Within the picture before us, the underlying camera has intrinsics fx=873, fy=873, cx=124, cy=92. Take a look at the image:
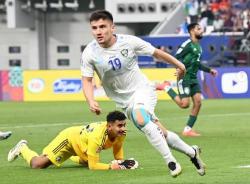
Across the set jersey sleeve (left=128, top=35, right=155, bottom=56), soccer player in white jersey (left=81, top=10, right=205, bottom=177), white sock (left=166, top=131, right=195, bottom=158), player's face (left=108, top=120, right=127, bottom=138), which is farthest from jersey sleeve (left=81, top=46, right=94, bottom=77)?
white sock (left=166, top=131, right=195, bottom=158)

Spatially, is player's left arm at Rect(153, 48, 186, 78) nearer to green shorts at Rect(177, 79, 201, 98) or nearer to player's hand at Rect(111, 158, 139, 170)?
player's hand at Rect(111, 158, 139, 170)

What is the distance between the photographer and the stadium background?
14492 millimetres


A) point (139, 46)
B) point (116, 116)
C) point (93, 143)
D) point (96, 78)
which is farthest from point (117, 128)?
point (96, 78)

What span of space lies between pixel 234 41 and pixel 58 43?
14959mm

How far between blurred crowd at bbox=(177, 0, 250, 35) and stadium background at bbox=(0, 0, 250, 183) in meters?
0.07

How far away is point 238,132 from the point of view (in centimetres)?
1828

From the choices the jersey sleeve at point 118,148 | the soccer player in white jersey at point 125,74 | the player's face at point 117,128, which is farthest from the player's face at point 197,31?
Answer: the soccer player in white jersey at point 125,74

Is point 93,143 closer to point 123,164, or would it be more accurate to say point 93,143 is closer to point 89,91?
point 123,164

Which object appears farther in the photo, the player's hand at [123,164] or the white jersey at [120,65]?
the player's hand at [123,164]

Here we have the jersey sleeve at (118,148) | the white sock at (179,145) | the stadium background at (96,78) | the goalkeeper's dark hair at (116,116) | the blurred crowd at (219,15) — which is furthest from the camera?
the blurred crowd at (219,15)

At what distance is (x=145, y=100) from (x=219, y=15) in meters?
32.6

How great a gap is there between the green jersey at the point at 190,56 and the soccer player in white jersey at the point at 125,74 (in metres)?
7.15

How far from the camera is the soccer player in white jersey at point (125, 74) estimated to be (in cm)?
1012

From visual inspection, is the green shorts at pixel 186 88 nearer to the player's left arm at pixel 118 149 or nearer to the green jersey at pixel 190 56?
the green jersey at pixel 190 56
